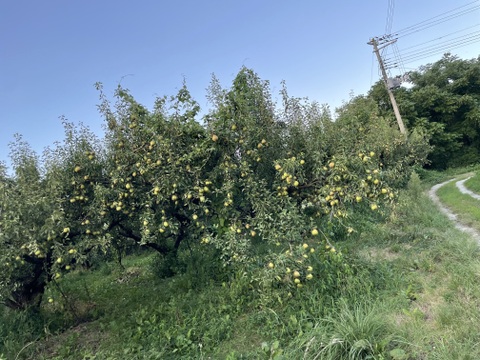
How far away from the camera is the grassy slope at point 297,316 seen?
297 centimetres

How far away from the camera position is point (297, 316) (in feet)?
12.6

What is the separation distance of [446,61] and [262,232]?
34794 millimetres

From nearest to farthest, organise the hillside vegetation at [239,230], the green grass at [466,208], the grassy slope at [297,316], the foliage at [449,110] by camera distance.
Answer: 1. the grassy slope at [297,316]
2. the hillside vegetation at [239,230]
3. the green grass at [466,208]
4. the foliage at [449,110]

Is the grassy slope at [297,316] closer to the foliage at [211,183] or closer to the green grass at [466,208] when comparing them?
the foliage at [211,183]

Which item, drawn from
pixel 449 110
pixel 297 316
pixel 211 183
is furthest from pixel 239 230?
pixel 449 110

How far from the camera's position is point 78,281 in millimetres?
8562

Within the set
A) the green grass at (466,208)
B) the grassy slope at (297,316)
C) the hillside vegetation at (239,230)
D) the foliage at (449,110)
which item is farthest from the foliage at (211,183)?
the foliage at (449,110)

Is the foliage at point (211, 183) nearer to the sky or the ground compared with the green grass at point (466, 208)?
nearer to the sky

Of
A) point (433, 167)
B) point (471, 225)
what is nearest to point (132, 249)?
point (471, 225)

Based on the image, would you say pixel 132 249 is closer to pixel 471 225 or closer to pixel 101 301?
pixel 101 301

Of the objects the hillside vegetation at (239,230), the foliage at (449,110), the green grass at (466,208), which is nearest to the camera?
the hillside vegetation at (239,230)

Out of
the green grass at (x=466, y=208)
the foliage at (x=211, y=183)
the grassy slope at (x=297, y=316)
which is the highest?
the foliage at (x=211, y=183)

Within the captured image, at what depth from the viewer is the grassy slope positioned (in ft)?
9.76

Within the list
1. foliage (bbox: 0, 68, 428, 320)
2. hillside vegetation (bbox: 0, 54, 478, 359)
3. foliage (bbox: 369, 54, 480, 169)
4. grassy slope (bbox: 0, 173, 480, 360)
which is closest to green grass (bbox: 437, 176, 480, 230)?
grassy slope (bbox: 0, 173, 480, 360)
